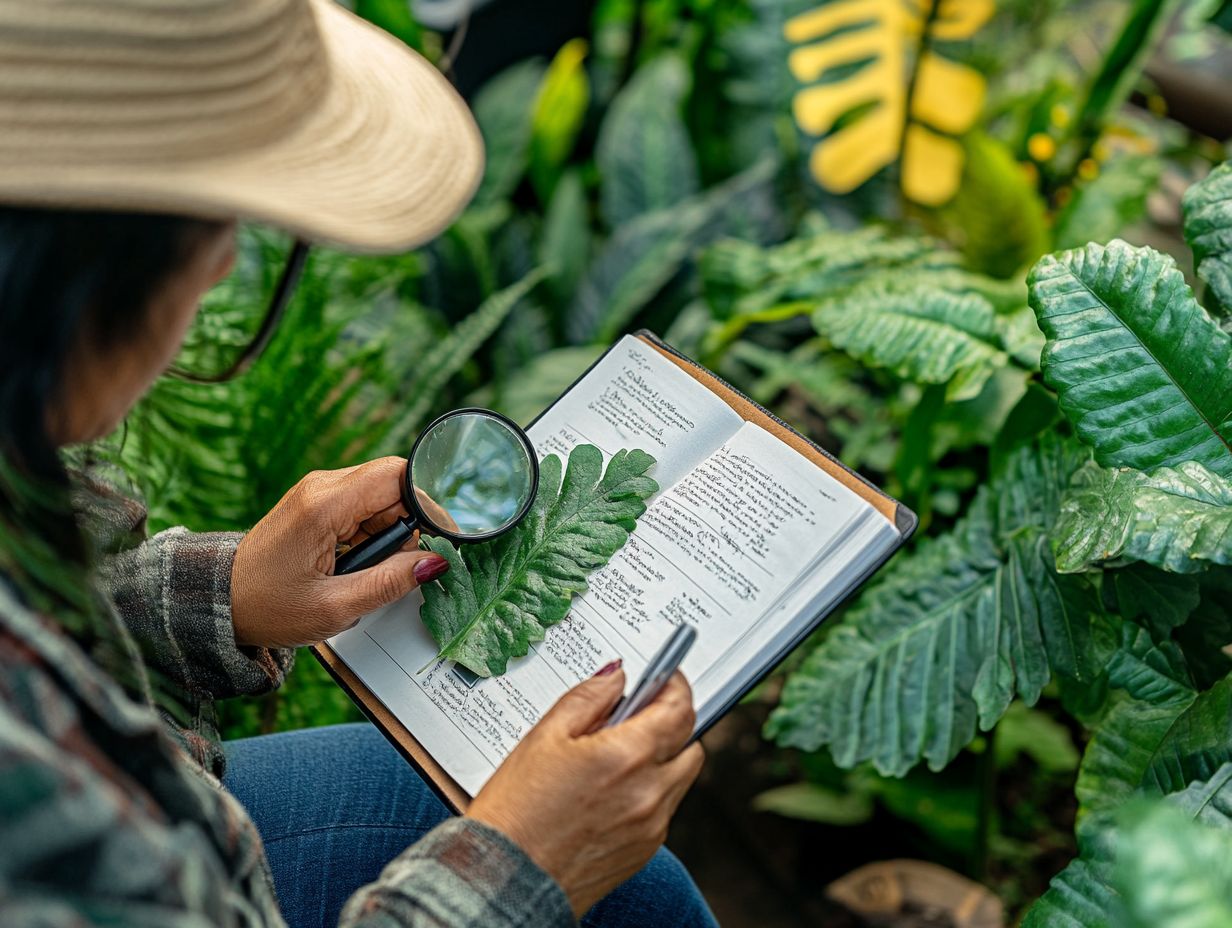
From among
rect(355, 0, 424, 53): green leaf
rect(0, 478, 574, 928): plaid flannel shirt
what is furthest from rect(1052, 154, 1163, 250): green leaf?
rect(0, 478, 574, 928): plaid flannel shirt

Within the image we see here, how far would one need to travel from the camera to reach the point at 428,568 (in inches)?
34.1

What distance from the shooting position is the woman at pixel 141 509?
1.59 feet

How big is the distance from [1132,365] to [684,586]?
0.40 meters

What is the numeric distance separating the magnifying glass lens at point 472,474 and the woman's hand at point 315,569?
31 millimetres

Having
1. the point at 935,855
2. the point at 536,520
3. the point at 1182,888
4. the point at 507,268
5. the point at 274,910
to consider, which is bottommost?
the point at 935,855

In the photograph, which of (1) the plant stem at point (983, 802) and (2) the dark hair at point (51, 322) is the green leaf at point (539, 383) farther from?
(2) the dark hair at point (51, 322)

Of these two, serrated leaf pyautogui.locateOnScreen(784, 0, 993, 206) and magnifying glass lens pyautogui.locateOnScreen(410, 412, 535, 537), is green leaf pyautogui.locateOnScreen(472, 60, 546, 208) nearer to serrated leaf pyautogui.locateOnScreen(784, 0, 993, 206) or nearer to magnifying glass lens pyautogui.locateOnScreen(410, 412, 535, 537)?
serrated leaf pyautogui.locateOnScreen(784, 0, 993, 206)

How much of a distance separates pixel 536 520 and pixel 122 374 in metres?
0.39

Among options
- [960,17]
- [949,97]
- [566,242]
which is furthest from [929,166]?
[566,242]

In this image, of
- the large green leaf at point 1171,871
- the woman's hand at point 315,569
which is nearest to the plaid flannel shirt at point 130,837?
the woman's hand at point 315,569

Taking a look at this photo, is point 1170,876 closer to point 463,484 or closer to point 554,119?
point 463,484

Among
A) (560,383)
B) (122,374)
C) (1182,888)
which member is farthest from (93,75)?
(560,383)

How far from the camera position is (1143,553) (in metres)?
0.73

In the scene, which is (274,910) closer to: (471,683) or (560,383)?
(471,683)
